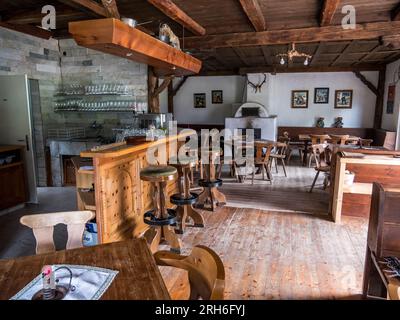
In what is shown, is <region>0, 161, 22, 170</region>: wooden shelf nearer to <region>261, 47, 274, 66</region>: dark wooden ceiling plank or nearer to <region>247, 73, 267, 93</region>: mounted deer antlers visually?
<region>261, 47, 274, 66</region>: dark wooden ceiling plank

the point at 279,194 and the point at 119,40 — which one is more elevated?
the point at 119,40

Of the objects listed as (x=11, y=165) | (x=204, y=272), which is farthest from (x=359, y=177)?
(x=11, y=165)

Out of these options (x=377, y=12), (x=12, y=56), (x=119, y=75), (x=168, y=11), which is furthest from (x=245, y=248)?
(x=12, y=56)

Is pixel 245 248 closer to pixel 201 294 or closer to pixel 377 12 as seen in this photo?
pixel 201 294

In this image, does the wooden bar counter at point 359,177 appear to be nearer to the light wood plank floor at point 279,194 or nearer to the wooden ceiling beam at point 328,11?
the light wood plank floor at point 279,194

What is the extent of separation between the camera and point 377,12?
418 cm

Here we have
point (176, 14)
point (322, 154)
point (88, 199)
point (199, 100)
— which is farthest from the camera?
point (199, 100)

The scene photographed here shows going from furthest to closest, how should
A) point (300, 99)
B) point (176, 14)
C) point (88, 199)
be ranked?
1. point (300, 99)
2. point (176, 14)
3. point (88, 199)

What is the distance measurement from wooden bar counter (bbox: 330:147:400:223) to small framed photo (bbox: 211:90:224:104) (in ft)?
21.9

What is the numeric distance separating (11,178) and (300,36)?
15.5 ft

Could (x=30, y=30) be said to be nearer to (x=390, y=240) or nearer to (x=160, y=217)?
(x=160, y=217)

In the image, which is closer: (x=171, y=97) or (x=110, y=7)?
(x=110, y=7)

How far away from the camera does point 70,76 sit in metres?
6.11

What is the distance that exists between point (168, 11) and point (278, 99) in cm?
710
